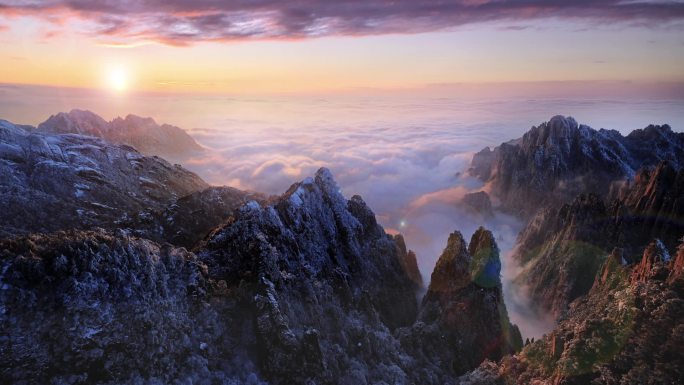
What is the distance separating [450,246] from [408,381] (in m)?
39.3

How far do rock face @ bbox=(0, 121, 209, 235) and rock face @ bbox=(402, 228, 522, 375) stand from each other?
64.0m

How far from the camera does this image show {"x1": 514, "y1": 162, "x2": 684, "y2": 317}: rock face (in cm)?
11850

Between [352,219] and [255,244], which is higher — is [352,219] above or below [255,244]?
below

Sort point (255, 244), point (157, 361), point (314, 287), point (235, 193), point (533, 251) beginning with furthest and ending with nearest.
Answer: point (533, 251) < point (235, 193) < point (314, 287) < point (255, 244) < point (157, 361)

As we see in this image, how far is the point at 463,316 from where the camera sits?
230ft

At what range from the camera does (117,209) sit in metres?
98.2

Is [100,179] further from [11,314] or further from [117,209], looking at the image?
[11,314]

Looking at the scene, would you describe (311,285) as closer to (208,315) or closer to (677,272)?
(208,315)

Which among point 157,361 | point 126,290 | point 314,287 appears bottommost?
point 314,287

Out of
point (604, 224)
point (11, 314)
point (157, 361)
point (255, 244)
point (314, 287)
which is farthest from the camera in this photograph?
point (604, 224)

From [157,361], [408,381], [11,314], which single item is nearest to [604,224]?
[408,381]

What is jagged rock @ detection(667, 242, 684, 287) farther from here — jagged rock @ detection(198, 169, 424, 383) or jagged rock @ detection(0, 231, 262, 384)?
jagged rock @ detection(0, 231, 262, 384)

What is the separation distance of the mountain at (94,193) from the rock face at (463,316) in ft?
148

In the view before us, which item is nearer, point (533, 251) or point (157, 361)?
point (157, 361)
